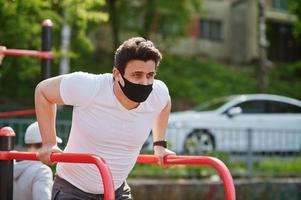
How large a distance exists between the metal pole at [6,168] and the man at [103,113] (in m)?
Result: 0.29

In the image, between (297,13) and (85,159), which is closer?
(85,159)

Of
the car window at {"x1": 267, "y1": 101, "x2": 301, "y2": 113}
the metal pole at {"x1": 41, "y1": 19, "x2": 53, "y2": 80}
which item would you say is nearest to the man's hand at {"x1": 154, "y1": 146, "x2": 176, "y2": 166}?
the metal pole at {"x1": 41, "y1": 19, "x2": 53, "y2": 80}

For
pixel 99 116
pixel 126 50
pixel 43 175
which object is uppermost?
pixel 126 50

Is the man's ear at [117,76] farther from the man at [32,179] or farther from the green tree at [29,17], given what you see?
the green tree at [29,17]

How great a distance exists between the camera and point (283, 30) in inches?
1357

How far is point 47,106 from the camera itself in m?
3.67

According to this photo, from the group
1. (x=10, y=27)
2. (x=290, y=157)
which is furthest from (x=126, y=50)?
(x=290, y=157)

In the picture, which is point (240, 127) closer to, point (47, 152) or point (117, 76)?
point (117, 76)

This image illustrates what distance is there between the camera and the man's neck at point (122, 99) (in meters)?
3.68

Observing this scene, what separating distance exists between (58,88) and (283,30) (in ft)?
104

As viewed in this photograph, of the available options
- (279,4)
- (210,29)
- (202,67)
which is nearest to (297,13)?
(202,67)

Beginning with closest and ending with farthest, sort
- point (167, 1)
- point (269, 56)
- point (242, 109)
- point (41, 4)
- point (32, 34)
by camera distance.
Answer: point (41, 4) < point (32, 34) < point (242, 109) < point (167, 1) < point (269, 56)

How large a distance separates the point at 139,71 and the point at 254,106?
36.4ft

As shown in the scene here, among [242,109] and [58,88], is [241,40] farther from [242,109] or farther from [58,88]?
[58,88]
